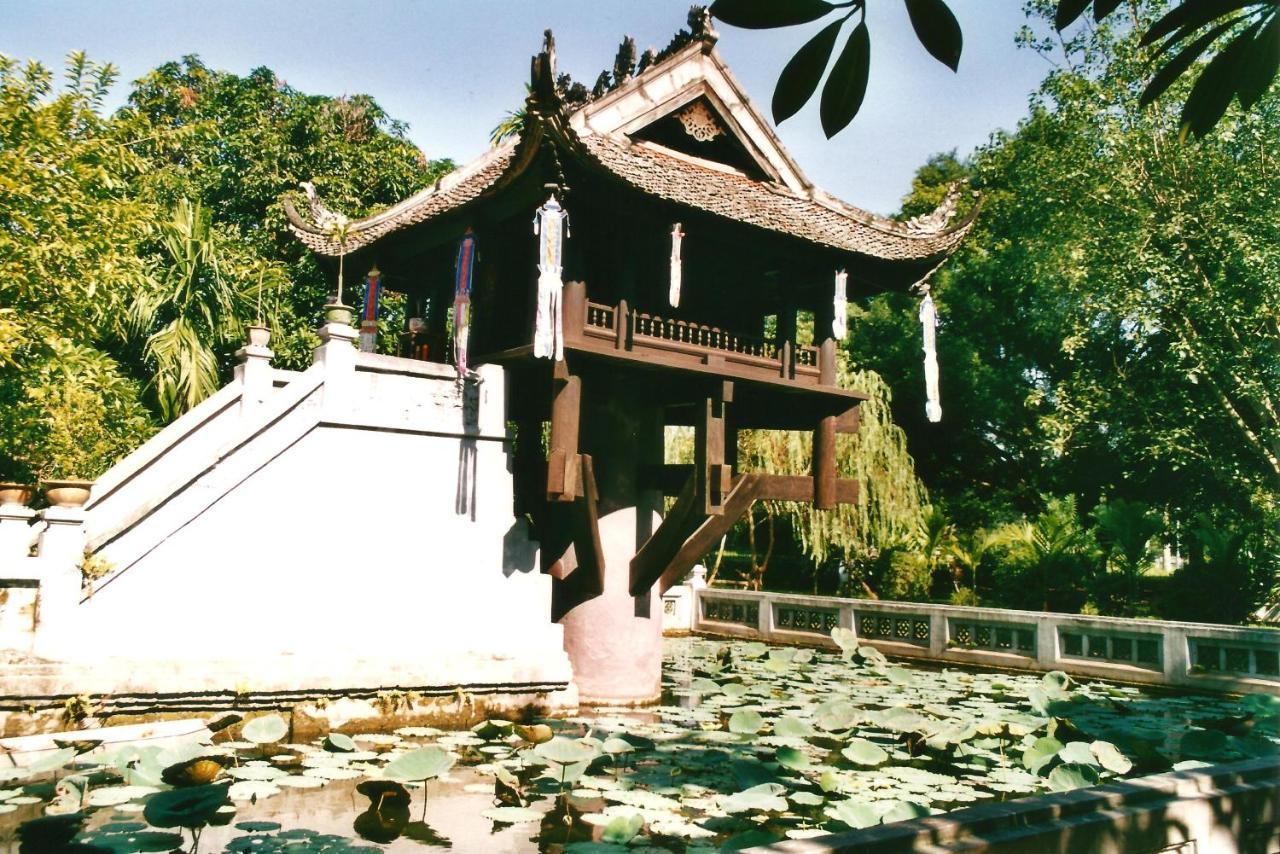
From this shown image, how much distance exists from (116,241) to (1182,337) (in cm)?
1566

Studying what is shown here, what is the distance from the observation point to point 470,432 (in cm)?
836

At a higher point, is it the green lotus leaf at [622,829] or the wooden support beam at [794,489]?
the wooden support beam at [794,489]

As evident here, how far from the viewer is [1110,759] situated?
570 centimetres

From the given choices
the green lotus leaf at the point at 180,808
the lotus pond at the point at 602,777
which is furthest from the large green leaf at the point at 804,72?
the green lotus leaf at the point at 180,808

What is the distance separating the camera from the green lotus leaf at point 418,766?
5.00 meters

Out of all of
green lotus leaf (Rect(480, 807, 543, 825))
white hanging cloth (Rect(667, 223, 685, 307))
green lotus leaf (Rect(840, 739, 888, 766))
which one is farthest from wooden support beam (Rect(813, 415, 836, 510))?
green lotus leaf (Rect(480, 807, 543, 825))

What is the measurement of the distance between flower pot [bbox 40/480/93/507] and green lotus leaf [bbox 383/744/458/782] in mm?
3030

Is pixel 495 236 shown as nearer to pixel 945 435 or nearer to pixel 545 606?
pixel 545 606

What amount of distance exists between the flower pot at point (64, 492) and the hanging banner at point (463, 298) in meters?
2.97

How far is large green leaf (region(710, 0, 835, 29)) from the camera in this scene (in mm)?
1301

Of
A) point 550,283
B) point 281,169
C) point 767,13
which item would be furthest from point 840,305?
point 281,169

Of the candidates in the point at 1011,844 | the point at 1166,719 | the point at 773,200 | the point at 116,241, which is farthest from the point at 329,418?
the point at 1166,719

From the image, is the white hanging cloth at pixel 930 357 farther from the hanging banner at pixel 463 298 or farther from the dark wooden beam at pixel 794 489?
the hanging banner at pixel 463 298

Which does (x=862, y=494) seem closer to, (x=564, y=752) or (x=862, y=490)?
(x=862, y=490)
